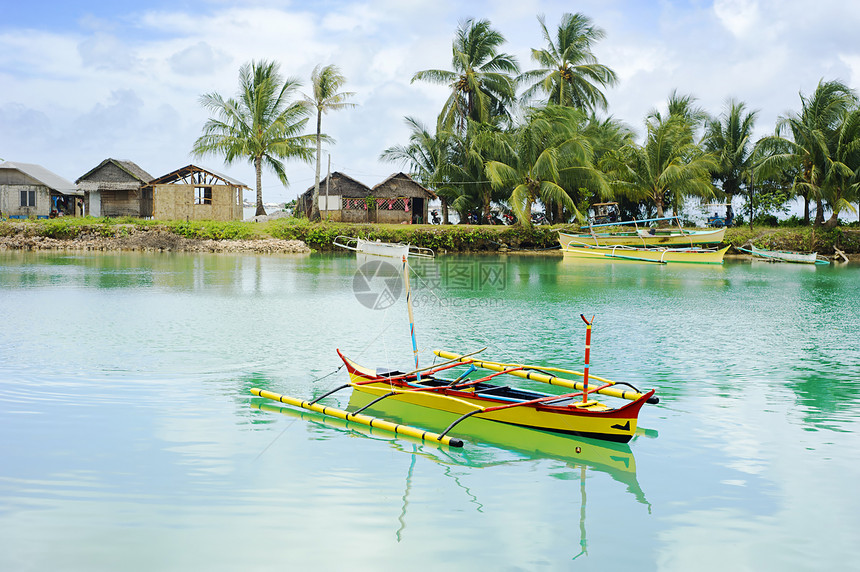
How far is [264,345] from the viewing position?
43.1 feet

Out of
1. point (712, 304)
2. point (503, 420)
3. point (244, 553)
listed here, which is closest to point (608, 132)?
point (712, 304)

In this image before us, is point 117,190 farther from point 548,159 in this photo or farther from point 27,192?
point 548,159

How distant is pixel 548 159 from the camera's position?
38250mm

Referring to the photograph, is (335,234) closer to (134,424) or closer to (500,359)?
(500,359)

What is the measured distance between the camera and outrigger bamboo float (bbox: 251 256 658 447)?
7430mm

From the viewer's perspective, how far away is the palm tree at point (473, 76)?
42.2 m

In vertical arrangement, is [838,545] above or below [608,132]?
below

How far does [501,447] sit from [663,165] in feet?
115

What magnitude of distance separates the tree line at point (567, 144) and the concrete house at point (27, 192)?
11676 mm

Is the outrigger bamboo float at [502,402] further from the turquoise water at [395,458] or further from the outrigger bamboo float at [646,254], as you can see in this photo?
the outrigger bamboo float at [646,254]

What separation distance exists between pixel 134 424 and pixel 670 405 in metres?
6.73

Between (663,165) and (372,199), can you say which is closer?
(663,165)

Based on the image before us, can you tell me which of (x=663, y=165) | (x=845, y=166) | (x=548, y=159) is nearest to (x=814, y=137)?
(x=845, y=166)

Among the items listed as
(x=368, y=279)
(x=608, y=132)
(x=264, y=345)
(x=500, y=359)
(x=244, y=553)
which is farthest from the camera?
(x=608, y=132)
